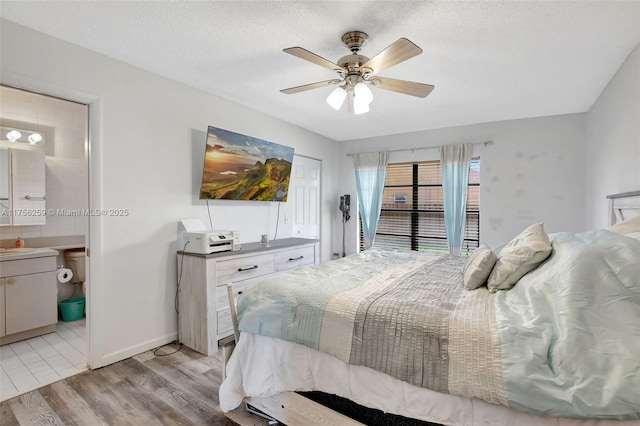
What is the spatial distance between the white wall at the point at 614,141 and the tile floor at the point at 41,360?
449 cm

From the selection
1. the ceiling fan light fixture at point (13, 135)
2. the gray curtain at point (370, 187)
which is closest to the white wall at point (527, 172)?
the gray curtain at point (370, 187)

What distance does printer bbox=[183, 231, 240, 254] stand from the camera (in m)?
2.69

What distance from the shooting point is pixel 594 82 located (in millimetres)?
2770

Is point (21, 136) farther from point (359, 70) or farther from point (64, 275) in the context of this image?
point (359, 70)

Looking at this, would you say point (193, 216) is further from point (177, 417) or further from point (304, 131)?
point (304, 131)

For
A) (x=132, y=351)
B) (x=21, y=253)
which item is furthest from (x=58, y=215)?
(x=132, y=351)

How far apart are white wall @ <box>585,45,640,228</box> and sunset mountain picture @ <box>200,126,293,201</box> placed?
3.15 m

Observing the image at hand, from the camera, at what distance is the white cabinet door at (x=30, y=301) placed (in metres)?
2.84

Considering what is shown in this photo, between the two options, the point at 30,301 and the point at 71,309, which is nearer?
the point at 30,301

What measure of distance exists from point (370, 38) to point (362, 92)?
0.36m

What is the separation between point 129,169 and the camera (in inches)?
102

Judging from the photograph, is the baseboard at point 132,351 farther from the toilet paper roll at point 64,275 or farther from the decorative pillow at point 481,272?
the decorative pillow at point 481,272

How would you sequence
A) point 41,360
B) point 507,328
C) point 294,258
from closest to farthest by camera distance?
point 507,328 < point 41,360 < point 294,258

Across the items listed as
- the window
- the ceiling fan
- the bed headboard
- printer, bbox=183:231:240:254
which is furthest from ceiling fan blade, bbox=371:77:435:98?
the window
